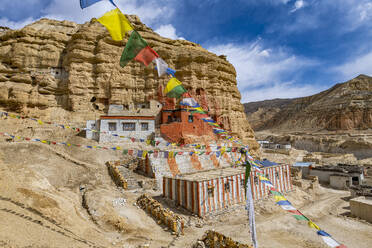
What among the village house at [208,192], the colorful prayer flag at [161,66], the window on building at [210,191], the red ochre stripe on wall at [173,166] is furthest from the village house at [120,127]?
the colorful prayer flag at [161,66]

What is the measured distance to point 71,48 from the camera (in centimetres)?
3628

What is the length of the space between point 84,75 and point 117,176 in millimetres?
25601

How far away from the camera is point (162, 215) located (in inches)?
458

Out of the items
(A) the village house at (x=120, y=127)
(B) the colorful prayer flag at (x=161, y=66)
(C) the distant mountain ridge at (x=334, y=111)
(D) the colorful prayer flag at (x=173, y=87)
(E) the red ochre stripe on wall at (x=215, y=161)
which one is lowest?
(E) the red ochre stripe on wall at (x=215, y=161)

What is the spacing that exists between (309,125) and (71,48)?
92449 millimetres

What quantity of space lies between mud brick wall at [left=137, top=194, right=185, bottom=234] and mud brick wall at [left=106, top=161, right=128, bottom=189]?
9.14ft

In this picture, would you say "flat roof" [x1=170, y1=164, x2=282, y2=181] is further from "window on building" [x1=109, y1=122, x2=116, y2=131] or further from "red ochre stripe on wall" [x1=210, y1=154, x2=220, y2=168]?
"window on building" [x1=109, y1=122, x2=116, y2=131]

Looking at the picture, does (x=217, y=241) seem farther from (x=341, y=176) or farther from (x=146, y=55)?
(x=341, y=176)

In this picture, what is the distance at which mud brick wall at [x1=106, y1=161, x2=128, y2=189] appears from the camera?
53.3 feet

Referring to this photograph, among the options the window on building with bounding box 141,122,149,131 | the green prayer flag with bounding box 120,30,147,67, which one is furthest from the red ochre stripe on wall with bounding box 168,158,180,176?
the green prayer flag with bounding box 120,30,147,67

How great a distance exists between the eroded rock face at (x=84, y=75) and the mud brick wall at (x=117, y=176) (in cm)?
1685

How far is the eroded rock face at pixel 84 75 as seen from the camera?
33406 millimetres

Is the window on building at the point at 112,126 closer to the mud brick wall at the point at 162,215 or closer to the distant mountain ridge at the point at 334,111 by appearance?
the mud brick wall at the point at 162,215

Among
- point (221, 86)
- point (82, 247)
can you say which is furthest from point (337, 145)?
point (82, 247)
